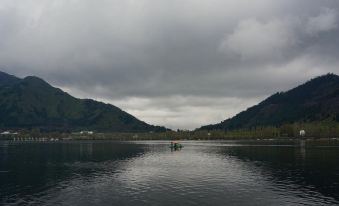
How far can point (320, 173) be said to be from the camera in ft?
408

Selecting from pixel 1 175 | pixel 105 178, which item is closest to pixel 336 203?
pixel 105 178

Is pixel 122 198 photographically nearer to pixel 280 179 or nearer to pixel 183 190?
pixel 183 190

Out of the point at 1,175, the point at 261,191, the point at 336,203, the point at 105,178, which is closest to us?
the point at 336,203

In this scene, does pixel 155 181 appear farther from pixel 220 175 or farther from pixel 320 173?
pixel 320 173

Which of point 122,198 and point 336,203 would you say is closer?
point 336,203

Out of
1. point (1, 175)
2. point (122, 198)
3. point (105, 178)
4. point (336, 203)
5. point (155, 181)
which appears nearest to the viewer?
point (336, 203)

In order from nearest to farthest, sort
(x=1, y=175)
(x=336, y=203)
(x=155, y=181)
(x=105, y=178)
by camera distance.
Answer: (x=336, y=203) → (x=155, y=181) → (x=105, y=178) → (x=1, y=175)

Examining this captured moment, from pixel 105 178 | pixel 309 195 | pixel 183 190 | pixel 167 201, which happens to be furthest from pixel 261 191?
pixel 105 178

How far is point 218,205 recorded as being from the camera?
251ft

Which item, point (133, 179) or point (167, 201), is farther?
point (133, 179)

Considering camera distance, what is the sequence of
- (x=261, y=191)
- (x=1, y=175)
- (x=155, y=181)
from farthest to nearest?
1. (x=1, y=175)
2. (x=155, y=181)
3. (x=261, y=191)

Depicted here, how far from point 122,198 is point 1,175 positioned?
6754 centimetres

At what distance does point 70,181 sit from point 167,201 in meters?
45.2

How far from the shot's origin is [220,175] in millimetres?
125312
